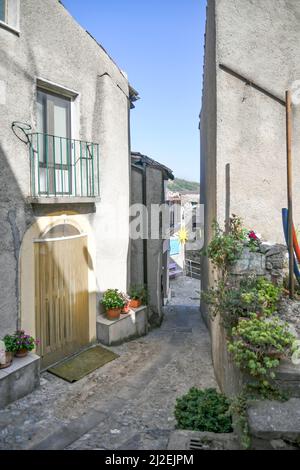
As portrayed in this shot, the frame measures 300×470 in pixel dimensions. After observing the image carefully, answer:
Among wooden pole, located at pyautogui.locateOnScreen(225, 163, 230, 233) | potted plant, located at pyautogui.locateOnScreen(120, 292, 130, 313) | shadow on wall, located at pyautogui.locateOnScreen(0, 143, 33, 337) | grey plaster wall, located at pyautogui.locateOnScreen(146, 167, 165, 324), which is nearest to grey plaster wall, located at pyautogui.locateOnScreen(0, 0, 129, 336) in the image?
shadow on wall, located at pyautogui.locateOnScreen(0, 143, 33, 337)

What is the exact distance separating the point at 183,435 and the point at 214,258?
3.14m

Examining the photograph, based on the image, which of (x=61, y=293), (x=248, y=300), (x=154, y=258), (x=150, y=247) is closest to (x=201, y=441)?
(x=248, y=300)

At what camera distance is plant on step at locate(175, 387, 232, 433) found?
13.0ft

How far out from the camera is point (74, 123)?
7711 mm

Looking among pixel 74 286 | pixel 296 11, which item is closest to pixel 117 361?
pixel 74 286

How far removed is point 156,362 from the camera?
7652mm

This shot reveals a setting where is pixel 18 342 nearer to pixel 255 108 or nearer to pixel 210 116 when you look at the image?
pixel 255 108

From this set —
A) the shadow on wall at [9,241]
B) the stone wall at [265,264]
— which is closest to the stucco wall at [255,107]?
the stone wall at [265,264]

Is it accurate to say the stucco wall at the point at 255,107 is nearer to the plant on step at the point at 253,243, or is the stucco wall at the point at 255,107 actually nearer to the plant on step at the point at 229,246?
the plant on step at the point at 229,246

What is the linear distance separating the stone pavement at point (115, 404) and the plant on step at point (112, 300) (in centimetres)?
111

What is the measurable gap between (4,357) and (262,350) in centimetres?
430

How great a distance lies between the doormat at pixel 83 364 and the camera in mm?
6648

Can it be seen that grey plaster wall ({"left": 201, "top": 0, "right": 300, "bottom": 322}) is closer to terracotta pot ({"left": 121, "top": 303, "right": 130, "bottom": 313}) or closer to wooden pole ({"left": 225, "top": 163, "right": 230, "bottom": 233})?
wooden pole ({"left": 225, "top": 163, "right": 230, "bottom": 233})

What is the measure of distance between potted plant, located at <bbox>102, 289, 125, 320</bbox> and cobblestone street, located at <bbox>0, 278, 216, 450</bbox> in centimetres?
88
